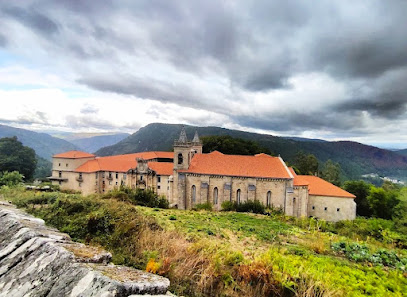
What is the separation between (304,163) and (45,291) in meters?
69.1

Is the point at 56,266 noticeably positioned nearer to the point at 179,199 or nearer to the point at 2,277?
the point at 2,277

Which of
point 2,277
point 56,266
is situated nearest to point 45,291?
point 56,266

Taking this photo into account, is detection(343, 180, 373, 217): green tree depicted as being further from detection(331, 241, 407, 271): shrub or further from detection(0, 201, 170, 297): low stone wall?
detection(0, 201, 170, 297): low stone wall

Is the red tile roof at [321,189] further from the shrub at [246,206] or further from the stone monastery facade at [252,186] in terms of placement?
the shrub at [246,206]

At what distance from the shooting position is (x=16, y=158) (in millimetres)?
60844

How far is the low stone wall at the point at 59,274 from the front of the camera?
2.19 m

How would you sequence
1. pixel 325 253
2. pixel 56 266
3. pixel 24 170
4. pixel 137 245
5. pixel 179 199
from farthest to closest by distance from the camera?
pixel 24 170 → pixel 179 199 → pixel 325 253 → pixel 137 245 → pixel 56 266

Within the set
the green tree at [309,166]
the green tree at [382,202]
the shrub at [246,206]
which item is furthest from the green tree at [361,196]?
the shrub at [246,206]

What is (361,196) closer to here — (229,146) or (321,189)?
(321,189)

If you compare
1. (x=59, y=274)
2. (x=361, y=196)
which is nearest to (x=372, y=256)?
(x=59, y=274)

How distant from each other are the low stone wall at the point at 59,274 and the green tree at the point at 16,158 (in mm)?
73097

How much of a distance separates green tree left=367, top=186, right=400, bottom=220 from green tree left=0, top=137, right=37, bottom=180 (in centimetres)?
8271

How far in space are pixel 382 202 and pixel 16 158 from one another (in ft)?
281

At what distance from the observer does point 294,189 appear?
3294cm
